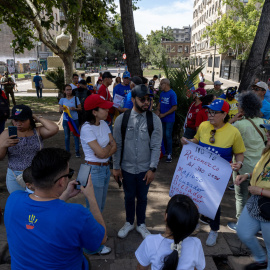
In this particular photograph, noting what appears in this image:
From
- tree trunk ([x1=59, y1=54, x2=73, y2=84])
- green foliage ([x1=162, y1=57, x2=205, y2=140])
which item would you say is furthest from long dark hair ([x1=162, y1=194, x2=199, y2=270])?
tree trunk ([x1=59, y1=54, x2=73, y2=84])

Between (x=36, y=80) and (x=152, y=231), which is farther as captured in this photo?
(x=36, y=80)

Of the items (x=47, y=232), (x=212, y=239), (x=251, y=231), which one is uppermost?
(x=47, y=232)

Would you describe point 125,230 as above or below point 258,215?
below

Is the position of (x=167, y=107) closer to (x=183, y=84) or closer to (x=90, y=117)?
(x=183, y=84)

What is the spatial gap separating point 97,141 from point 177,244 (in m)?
1.59

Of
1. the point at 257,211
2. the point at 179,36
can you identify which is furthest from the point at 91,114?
the point at 179,36

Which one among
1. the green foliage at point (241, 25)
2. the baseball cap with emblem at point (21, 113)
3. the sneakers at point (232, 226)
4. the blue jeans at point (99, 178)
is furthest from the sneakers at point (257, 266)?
the green foliage at point (241, 25)

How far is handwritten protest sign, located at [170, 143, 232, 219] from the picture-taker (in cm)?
281

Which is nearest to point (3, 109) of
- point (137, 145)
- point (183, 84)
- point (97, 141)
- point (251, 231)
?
point (97, 141)

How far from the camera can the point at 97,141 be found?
2.82 metres

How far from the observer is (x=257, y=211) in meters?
2.35

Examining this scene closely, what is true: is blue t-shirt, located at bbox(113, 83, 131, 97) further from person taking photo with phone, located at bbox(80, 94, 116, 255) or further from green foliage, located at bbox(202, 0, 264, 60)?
green foliage, located at bbox(202, 0, 264, 60)

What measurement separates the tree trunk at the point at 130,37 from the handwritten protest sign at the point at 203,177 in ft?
13.8

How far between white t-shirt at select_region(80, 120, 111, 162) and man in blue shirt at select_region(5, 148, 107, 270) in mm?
1210
